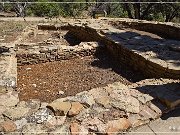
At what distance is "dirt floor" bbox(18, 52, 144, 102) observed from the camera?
567 centimetres

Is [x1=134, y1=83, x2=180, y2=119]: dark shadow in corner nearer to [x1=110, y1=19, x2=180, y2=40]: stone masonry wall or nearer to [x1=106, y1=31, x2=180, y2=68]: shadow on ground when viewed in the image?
[x1=106, y1=31, x2=180, y2=68]: shadow on ground

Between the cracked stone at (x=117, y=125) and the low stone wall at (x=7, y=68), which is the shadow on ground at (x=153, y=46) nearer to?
the cracked stone at (x=117, y=125)

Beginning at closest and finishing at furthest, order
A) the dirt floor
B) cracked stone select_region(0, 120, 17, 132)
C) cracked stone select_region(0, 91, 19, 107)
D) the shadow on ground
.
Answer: cracked stone select_region(0, 120, 17, 132) → cracked stone select_region(0, 91, 19, 107) → the dirt floor → the shadow on ground

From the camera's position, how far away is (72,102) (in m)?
3.90

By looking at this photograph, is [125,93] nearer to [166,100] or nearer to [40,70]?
[166,100]

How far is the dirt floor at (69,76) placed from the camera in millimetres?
5672

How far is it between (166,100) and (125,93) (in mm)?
590

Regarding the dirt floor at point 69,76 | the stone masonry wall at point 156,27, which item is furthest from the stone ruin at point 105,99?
the stone masonry wall at point 156,27

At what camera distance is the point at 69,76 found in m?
6.49

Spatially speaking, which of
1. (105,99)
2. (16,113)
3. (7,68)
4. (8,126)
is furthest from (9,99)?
(7,68)

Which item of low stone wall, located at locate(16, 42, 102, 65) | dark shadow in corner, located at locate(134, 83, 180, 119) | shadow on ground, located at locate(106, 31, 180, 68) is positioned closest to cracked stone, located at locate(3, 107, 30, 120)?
dark shadow in corner, located at locate(134, 83, 180, 119)

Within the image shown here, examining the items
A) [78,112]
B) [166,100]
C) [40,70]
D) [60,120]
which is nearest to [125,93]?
[166,100]

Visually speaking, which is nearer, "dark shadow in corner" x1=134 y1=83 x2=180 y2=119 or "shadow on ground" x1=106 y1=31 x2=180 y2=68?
"dark shadow in corner" x1=134 y1=83 x2=180 y2=119

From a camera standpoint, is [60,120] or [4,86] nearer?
[60,120]
